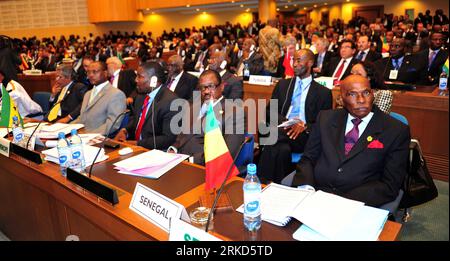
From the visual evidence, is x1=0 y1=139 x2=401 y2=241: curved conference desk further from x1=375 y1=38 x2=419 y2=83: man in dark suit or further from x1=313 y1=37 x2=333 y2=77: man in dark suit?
x1=313 y1=37 x2=333 y2=77: man in dark suit

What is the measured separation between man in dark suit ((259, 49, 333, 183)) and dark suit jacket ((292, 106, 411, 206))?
0.81 meters

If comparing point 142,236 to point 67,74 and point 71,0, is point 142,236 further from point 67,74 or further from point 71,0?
point 71,0

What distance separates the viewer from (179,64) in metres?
4.95

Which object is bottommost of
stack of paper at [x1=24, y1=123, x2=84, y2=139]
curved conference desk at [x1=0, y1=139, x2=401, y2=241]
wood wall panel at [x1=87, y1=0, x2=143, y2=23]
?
curved conference desk at [x1=0, y1=139, x2=401, y2=241]

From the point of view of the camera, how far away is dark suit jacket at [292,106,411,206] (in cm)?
189

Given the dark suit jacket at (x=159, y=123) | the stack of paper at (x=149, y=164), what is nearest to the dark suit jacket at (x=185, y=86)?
→ the dark suit jacket at (x=159, y=123)

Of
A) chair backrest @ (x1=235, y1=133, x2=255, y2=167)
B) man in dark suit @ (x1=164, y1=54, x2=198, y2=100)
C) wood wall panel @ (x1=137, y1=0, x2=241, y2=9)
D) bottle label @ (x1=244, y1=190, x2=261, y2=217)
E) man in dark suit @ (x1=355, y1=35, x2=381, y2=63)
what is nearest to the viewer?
bottle label @ (x1=244, y1=190, x2=261, y2=217)

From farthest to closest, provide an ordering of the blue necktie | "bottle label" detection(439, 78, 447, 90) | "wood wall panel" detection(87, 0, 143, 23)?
"wood wall panel" detection(87, 0, 143, 23), "bottle label" detection(439, 78, 447, 90), the blue necktie

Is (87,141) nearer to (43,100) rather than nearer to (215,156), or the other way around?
(215,156)

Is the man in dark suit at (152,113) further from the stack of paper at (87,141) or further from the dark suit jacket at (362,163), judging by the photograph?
the dark suit jacket at (362,163)

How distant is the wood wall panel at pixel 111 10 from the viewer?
14.9 metres

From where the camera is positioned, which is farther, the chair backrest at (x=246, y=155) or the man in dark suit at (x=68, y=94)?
the man in dark suit at (x=68, y=94)

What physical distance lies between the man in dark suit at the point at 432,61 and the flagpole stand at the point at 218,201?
4031mm

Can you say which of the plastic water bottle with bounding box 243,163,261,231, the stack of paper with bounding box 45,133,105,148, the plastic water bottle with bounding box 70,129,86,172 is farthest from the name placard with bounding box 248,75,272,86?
the plastic water bottle with bounding box 243,163,261,231
